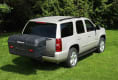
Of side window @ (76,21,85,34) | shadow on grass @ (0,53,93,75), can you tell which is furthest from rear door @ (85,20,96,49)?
shadow on grass @ (0,53,93,75)

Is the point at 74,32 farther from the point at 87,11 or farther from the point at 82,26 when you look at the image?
the point at 87,11

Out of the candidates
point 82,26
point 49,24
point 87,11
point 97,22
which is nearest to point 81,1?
point 87,11

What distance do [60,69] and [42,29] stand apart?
64.4 inches

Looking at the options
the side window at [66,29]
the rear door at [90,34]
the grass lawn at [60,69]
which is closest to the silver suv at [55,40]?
the side window at [66,29]

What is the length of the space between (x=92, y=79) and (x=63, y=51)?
134 centimetres

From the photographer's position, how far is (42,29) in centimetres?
679

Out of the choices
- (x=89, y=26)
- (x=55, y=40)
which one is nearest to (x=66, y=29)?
(x=55, y=40)

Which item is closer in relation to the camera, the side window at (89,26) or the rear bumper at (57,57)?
the rear bumper at (57,57)

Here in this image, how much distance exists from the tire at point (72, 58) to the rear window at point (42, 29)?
103 cm

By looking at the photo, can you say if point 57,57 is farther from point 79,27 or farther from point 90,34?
point 90,34

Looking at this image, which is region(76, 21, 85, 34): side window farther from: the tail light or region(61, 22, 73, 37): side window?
the tail light

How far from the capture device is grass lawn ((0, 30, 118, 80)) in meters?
6.38

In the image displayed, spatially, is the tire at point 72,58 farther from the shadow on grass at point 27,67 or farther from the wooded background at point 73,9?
the wooded background at point 73,9

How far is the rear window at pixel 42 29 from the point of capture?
21.6ft
